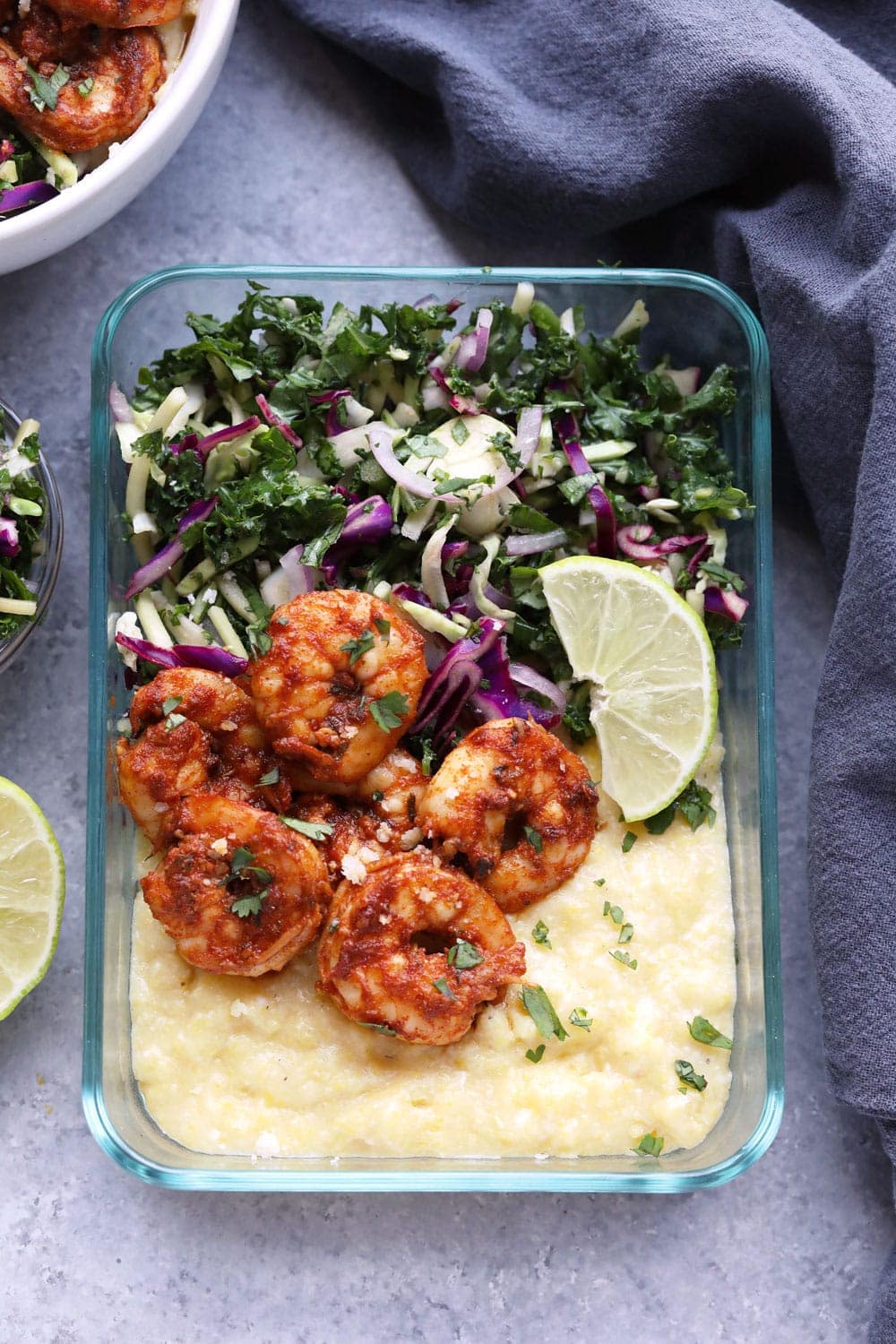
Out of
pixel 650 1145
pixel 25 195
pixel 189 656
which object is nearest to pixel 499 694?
pixel 189 656

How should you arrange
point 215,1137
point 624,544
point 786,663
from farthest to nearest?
point 786,663 → point 624,544 → point 215,1137

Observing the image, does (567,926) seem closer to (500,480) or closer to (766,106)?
(500,480)

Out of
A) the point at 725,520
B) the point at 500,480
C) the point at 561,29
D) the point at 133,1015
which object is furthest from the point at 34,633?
the point at 561,29

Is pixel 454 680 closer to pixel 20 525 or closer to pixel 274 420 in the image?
pixel 274 420

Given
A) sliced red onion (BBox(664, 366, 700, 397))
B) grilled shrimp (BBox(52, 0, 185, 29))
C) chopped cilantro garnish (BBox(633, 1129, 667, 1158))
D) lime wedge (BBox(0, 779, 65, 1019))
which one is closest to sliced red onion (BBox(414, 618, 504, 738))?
sliced red onion (BBox(664, 366, 700, 397))

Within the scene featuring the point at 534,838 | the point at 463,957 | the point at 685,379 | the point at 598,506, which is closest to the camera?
the point at 463,957

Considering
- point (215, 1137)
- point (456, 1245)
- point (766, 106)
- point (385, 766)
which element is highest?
point (766, 106)

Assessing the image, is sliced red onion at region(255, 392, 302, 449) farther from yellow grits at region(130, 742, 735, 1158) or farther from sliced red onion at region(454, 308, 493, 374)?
yellow grits at region(130, 742, 735, 1158)
